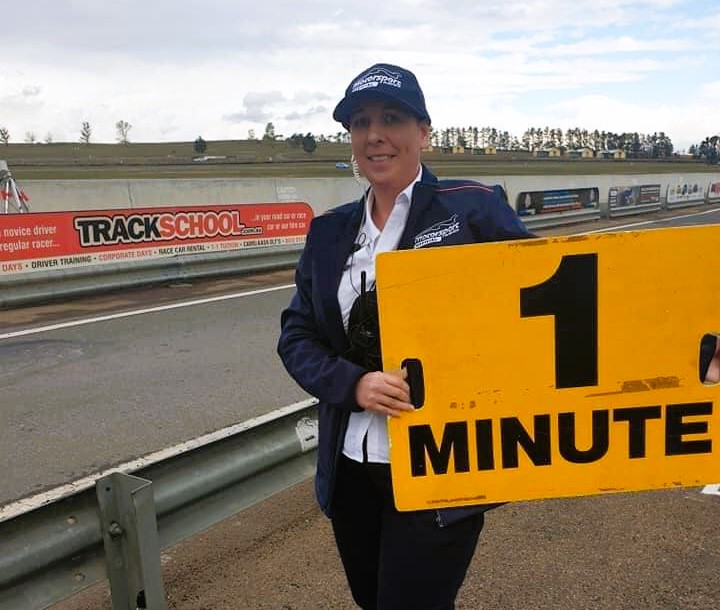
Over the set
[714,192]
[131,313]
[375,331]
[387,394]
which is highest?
[375,331]

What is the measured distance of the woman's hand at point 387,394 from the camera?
169cm

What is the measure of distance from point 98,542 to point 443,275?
4.95 ft

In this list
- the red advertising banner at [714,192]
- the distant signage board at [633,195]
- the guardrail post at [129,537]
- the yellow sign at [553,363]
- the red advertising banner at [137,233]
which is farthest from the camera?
the red advertising banner at [714,192]

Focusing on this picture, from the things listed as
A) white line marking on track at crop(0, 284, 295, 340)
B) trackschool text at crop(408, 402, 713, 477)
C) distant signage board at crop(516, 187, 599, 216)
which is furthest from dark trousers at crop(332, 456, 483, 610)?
distant signage board at crop(516, 187, 599, 216)

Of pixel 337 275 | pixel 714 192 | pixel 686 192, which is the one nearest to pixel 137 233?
pixel 337 275

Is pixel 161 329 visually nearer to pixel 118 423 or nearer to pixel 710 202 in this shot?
pixel 118 423

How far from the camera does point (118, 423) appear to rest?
5.27m

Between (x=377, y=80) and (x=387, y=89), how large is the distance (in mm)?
45

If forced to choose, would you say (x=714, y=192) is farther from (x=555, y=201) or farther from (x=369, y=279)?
(x=369, y=279)

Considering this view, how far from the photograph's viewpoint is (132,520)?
7.48 ft

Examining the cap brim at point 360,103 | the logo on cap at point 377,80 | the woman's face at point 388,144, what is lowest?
the woman's face at point 388,144

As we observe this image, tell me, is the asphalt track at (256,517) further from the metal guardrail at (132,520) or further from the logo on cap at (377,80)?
the logo on cap at (377,80)

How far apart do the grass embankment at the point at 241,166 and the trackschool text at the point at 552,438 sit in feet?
117

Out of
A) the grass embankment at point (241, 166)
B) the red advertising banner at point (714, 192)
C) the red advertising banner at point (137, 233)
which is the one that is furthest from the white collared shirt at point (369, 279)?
the red advertising banner at point (714, 192)
